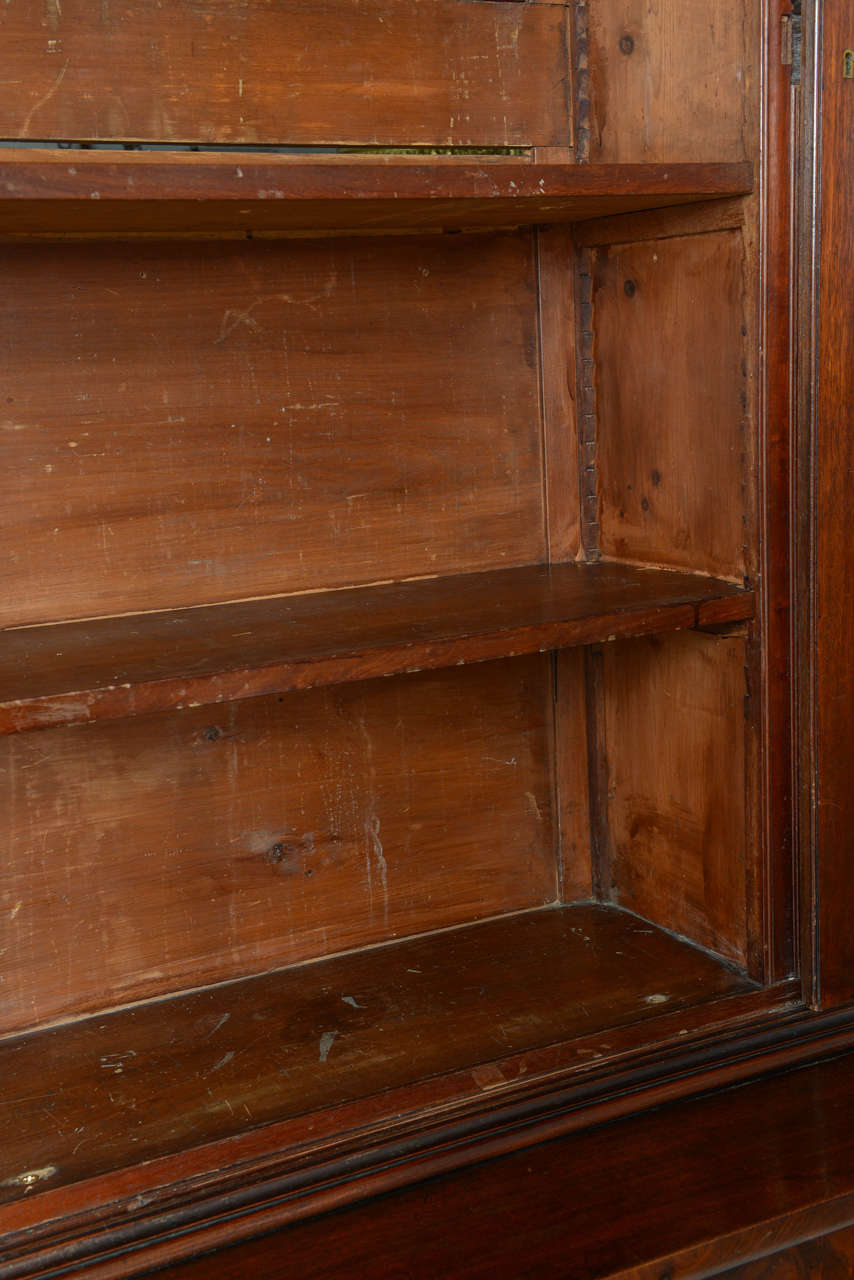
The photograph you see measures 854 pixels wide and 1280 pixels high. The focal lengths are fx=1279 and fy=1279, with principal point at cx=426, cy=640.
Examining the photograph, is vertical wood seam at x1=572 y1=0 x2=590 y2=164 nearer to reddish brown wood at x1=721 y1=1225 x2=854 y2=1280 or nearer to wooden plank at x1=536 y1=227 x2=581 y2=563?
wooden plank at x1=536 y1=227 x2=581 y2=563

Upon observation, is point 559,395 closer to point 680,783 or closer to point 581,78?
point 581,78

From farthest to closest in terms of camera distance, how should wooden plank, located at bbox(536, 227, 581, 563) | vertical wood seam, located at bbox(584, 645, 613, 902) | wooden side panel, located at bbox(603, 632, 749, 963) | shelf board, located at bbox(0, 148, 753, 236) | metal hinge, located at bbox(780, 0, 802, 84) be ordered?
vertical wood seam, located at bbox(584, 645, 613, 902) → wooden plank, located at bbox(536, 227, 581, 563) → wooden side panel, located at bbox(603, 632, 749, 963) → metal hinge, located at bbox(780, 0, 802, 84) → shelf board, located at bbox(0, 148, 753, 236)

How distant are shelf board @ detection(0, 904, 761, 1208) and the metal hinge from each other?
115 cm

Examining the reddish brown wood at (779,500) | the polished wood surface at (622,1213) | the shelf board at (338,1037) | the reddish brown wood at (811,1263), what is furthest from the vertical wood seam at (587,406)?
the reddish brown wood at (811,1263)

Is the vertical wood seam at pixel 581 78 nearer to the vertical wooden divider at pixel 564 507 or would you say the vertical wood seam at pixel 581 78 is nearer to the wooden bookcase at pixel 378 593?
the wooden bookcase at pixel 378 593

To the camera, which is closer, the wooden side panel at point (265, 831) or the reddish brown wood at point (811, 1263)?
the reddish brown wood at point (811, 1263)

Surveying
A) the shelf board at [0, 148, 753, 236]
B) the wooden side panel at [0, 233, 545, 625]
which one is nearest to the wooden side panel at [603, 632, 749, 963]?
the wooden side panel at [0, 233, 545, 625]

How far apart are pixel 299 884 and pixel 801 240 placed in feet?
3.55

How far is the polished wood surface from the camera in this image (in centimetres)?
131

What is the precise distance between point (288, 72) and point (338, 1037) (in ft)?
4.03

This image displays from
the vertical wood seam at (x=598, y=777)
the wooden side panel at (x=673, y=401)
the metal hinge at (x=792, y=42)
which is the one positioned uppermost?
the metal hinge at (x=792, y=42)

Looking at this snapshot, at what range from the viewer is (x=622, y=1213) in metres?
1.37

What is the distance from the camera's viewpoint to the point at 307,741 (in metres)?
1.81

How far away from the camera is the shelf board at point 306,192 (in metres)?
1.22
